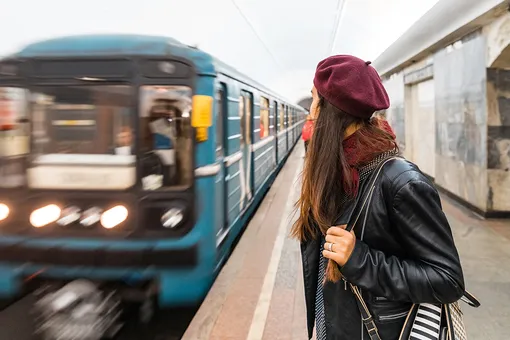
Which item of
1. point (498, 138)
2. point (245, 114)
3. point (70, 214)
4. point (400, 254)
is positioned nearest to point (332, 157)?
point (400, 254)

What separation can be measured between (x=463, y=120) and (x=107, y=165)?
22.4 feet

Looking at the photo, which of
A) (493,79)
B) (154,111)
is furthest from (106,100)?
(493,79)

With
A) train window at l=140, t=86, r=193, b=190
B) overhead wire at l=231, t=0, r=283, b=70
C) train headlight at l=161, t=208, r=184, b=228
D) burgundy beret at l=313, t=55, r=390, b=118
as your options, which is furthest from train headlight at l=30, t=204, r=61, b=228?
overhead wire at l=231, t=0, r=283, b=70

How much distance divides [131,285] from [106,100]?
1.51 m

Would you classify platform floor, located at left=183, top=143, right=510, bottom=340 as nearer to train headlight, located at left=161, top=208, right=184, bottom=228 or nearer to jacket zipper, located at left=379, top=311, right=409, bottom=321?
train headlight, located at left=161, top=208, right=184, bottom=228

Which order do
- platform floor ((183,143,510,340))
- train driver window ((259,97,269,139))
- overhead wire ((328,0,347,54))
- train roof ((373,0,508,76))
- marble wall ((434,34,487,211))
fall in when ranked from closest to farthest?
platform floor ((183,143,510,340))
train roof ((373,0,508,76))
marble wall ((434,34,487,211))
train driver window ((259,97,269,139))
overhead wire ((328,0,347,54))

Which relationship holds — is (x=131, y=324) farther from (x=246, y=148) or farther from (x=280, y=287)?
(x=246, y=148)

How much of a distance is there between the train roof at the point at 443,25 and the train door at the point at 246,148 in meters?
3.52

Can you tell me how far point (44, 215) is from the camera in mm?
3764

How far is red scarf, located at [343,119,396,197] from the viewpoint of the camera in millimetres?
1501

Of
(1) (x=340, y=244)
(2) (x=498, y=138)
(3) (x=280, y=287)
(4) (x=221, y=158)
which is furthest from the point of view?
(2) (x=498, y=138)

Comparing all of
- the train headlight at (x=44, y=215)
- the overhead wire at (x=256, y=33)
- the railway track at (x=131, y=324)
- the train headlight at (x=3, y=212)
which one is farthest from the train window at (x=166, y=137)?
the overhead wire at (x=256, y=33)

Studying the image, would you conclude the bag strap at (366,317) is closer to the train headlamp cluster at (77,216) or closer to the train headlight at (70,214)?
the train headlamp cluster at (77,216)

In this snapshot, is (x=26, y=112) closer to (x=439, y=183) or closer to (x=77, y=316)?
(x=77, y=316)
